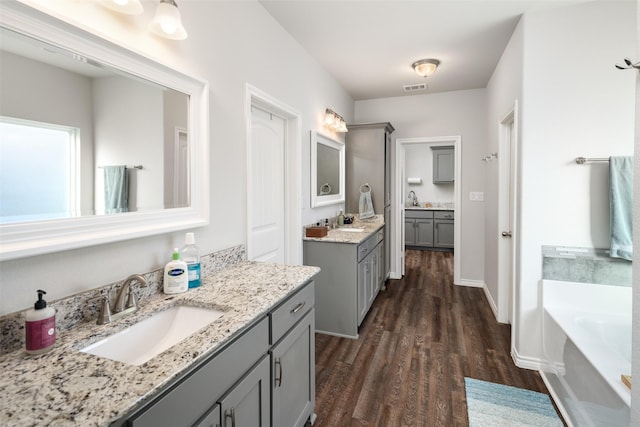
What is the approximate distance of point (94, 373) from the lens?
837mm

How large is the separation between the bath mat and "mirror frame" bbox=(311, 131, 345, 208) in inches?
77.9

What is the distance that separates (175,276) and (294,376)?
75 cm

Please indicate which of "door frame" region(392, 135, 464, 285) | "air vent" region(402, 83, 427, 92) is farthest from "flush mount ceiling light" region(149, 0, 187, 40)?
"door frame" region(392, 135, 464, 285)

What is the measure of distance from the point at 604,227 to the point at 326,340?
89.6 inches

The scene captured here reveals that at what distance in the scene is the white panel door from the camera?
2.38 m

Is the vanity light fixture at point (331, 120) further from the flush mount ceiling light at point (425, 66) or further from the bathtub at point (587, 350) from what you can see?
the bathtub at point (587, 350)

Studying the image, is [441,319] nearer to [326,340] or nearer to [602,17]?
[326,340]

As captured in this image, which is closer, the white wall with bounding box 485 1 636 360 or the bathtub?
the bathtub

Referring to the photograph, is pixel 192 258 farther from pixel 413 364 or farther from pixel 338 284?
pixel 413 364

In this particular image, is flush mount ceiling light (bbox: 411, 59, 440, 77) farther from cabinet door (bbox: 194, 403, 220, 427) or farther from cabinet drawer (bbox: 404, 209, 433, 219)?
cabinet drawer (bbox: 404, 209, 433, 219)

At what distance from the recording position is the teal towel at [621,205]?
2.12 meters

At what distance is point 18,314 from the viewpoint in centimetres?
98

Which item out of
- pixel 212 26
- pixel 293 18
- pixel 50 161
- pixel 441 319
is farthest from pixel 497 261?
pixel 50 161

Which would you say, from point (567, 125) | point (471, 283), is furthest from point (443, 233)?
point (567, 125)
